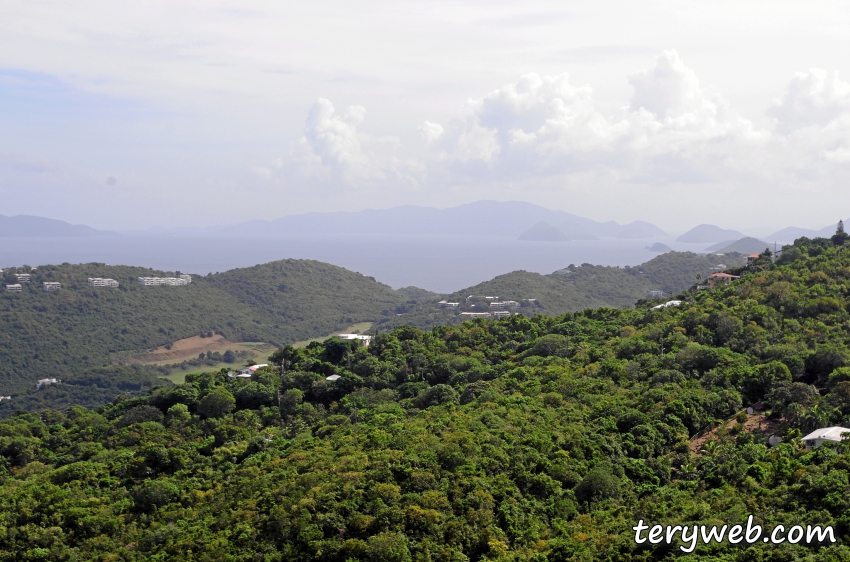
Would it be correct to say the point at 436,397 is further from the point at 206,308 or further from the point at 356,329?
the point at 206,308

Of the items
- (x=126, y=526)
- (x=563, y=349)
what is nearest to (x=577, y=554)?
(x=126, y=526)

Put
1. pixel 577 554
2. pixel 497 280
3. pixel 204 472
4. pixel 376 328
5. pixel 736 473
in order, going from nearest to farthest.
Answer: pixel 577 554 < pixel 736 473 < pixel 204 472 < pixel 376 328 < pixel 497 280

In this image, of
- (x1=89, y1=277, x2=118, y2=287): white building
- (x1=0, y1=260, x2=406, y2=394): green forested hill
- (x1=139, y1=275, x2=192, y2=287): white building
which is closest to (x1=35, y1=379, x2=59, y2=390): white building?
(x1=0, y1=260, x2=406, y2=394): green forested hill

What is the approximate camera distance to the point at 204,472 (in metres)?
22.4

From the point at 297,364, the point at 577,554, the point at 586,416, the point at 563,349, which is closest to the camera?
the point at 577,554

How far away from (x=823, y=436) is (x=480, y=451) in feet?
26.0

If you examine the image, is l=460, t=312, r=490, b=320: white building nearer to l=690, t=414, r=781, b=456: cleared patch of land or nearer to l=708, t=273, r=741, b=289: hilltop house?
l=708, t=273, r=741, b=289: hilltop house

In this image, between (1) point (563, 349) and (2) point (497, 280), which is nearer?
(1) point (563, 349)

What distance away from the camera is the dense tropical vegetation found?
49.3 feet

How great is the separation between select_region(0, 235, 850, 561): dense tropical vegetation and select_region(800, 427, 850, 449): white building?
376 mm

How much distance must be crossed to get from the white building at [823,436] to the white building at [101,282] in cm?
7056

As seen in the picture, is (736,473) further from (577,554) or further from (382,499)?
(382,499)

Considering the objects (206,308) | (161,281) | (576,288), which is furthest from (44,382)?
(576,288)

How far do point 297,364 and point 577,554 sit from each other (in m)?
21.7
